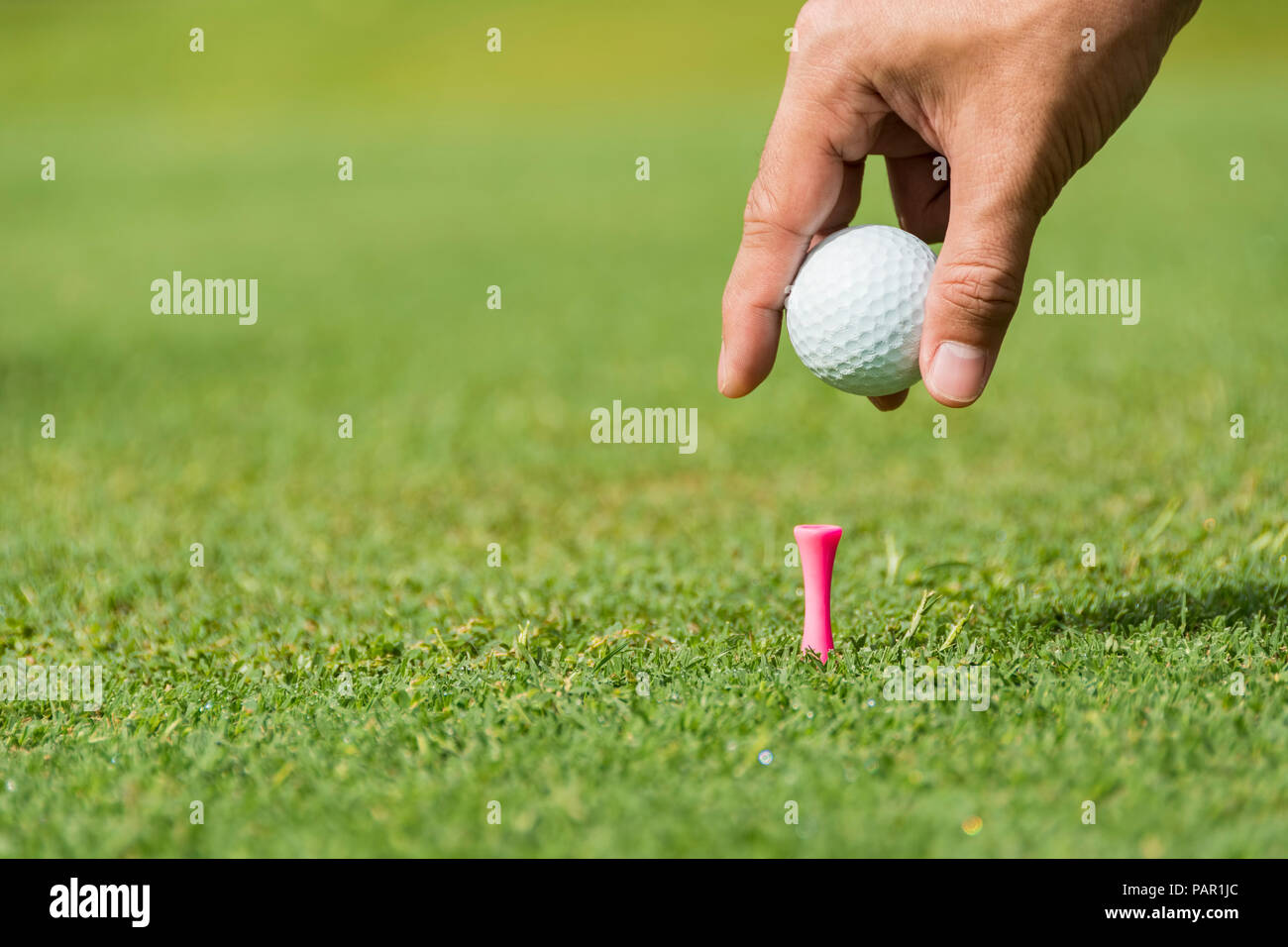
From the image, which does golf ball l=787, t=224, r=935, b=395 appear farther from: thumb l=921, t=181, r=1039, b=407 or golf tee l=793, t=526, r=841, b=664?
golf tee l=793, t=526, r=841, b=664

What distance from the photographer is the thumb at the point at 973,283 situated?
9.86ft

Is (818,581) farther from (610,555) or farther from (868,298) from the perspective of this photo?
(610,555)

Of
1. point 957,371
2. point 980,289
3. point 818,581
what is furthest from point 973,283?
point 818,581

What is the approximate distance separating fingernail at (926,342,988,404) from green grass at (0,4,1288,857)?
0.80m

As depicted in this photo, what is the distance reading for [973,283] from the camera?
302 cm

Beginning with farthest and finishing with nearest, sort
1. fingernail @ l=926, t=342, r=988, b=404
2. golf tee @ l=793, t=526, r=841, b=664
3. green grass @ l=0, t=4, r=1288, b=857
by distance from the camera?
1. golf tee @ l=793, t=526, r=841, b=664
2. fingernail @ l=926, t=342, r=988, b=404
3. green grass @ l=0, t=4, r=1288, b=857

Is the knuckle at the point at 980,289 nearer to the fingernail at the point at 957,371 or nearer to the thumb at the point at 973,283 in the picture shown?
the thumb at the point at 973,283

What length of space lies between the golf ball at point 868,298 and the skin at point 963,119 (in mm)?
201

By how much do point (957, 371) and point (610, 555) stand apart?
7.51 feet

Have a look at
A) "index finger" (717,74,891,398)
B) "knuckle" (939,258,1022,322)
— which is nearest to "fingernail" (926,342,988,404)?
"knuckle" (939,258,1022,322)

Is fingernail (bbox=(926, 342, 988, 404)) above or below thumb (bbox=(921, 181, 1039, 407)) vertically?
below

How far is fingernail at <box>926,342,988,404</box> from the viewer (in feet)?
10.4
